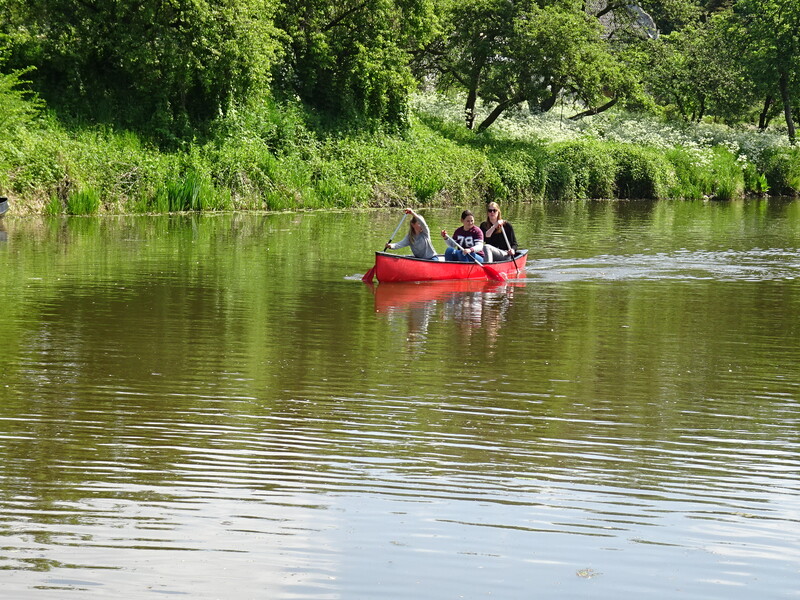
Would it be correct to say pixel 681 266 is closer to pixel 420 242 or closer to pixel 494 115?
pixel 420 242

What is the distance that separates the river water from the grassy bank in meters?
12.5

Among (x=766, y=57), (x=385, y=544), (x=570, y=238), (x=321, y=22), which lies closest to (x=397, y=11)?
(x=321, y=22)

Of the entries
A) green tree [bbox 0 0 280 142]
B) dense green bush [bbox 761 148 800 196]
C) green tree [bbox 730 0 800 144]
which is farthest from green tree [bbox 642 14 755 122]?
green tree [bbox 0 0 280 142]

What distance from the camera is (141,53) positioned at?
32.2 meters

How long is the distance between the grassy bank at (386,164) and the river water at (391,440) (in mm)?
12536

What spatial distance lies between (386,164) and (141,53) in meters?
10.2

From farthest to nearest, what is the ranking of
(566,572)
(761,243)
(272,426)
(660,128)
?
(660,128) → (761,243) → (272,426) → (566,572)

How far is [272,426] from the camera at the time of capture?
8.50 meters

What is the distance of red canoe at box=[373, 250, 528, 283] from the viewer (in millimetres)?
18778

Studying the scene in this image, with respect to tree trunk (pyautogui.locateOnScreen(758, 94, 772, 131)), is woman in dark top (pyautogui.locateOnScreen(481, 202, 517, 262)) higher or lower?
lower

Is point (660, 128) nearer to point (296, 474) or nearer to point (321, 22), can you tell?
point (321, 22)

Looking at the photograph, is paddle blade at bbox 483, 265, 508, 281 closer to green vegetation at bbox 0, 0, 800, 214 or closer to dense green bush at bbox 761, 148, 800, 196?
green vegetation at bbox 0, 0, 800, 214

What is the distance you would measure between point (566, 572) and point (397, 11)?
1472 inches

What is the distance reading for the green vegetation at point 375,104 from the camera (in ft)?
106
